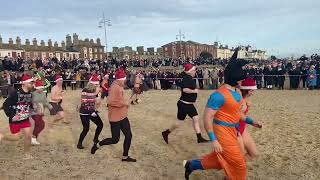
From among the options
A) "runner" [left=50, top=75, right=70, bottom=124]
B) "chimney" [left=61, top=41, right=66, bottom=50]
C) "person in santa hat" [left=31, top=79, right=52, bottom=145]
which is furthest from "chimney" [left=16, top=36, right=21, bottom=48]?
"person in santa hat" [left=31, top=79, right=52, bottom=145]

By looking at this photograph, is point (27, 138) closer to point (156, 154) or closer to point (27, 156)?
point (27, 156)

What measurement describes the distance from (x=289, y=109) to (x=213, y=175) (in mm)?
8160

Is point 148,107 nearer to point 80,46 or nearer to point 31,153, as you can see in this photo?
point 31,153

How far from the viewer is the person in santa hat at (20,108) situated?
28.2ft

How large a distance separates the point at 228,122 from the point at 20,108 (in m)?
4.66

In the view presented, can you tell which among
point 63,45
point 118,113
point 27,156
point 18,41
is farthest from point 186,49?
point 118,113

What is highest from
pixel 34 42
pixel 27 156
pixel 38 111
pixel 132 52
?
pixel 34 42

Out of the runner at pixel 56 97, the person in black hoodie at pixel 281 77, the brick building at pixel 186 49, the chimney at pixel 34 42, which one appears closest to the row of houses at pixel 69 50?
the chimney at pixel 34 42

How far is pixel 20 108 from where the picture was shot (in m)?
8.62

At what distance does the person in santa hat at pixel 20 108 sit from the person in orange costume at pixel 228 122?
446 cm

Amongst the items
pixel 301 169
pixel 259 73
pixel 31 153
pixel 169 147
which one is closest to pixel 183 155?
pixel 169 147

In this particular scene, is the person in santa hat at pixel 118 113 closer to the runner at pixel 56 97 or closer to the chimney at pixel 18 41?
the runner at pixel 56 97

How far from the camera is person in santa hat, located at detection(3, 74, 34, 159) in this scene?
8.61m

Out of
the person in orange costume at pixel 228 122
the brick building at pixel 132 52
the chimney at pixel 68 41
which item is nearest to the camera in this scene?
the person in orange costume at pixel 228 122
